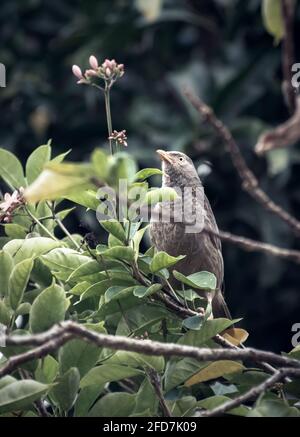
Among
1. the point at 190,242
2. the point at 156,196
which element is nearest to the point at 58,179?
the point at 156,196

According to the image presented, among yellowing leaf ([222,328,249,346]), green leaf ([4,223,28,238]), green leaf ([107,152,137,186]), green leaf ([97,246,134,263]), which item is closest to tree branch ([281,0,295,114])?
green leaf ([107,152,137,186])

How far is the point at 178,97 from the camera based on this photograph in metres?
7.32

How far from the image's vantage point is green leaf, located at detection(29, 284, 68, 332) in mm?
3021

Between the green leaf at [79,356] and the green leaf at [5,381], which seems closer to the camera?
the green leaf at [5,381]

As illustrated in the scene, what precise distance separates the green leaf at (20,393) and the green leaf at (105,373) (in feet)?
0.76

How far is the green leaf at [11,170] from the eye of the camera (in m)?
3.61

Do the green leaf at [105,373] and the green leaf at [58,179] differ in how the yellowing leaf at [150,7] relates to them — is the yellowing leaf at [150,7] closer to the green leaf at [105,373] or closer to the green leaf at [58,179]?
the green leaf at [105,373]

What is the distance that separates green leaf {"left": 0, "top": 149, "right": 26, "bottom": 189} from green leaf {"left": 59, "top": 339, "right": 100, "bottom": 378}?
0.81m

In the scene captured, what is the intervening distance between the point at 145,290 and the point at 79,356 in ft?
0.98

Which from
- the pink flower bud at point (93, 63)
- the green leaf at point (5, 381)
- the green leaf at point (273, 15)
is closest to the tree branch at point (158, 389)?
the green leaf at point (5, 381)

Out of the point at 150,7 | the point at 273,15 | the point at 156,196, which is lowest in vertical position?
the point at 156,196

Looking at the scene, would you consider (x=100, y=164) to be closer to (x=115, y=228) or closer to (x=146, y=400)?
(x=115, y=228)

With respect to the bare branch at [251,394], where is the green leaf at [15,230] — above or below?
above
